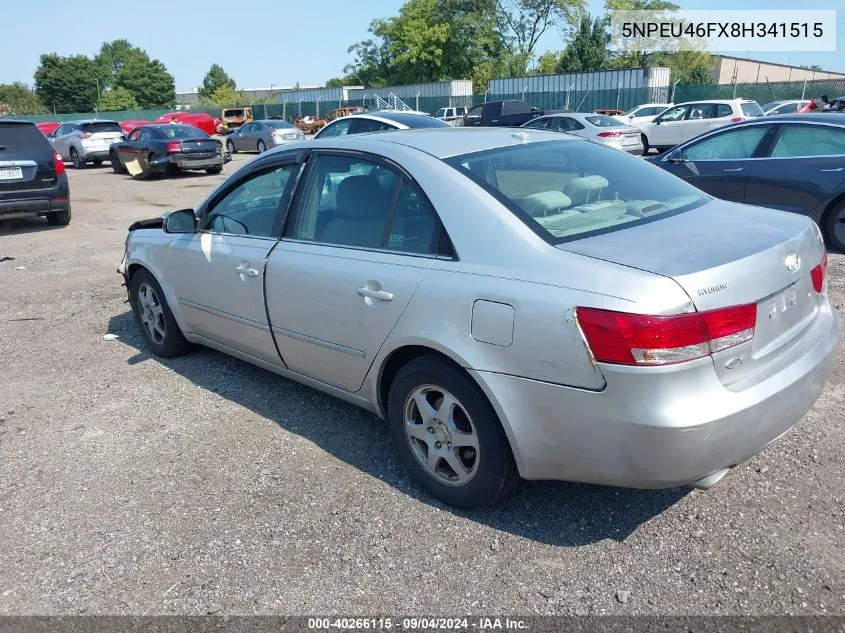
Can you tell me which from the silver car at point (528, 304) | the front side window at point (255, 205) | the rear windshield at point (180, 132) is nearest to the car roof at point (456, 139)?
the silver car at point (528, 304)

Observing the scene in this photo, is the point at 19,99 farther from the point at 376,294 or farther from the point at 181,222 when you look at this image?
the point at 376,294

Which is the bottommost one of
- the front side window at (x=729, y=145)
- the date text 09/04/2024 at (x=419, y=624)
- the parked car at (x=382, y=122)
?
the date text 09/04/2024 at (x=419, y=624)

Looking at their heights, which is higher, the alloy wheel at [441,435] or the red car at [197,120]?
the red car at [197,120]

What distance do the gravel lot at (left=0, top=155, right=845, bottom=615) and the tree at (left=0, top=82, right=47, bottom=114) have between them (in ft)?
297

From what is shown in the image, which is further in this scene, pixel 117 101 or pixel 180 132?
pixel 117 101

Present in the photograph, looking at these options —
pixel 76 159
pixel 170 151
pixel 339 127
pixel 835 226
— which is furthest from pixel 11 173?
pixel 76 159

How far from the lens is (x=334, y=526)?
316 centimetres

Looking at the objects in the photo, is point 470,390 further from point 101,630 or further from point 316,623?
point 101,630

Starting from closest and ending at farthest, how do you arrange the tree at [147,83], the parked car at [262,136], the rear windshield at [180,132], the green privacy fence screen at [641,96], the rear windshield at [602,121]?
the rear windshield at [180,132] → the rear windshield at [602,121] → the parked car at [262,136] → the green privacy fence screen at [641,96] → the tree at [147,83]

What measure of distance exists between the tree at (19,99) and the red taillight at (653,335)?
304ft

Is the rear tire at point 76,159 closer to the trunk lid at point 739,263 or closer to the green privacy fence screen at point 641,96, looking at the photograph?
the green privacy fence screen at point 641,96

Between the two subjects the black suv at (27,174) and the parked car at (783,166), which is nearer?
the parked car at (783,166)

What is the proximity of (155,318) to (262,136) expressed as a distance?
22.7 meters

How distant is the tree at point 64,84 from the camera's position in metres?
93.4
